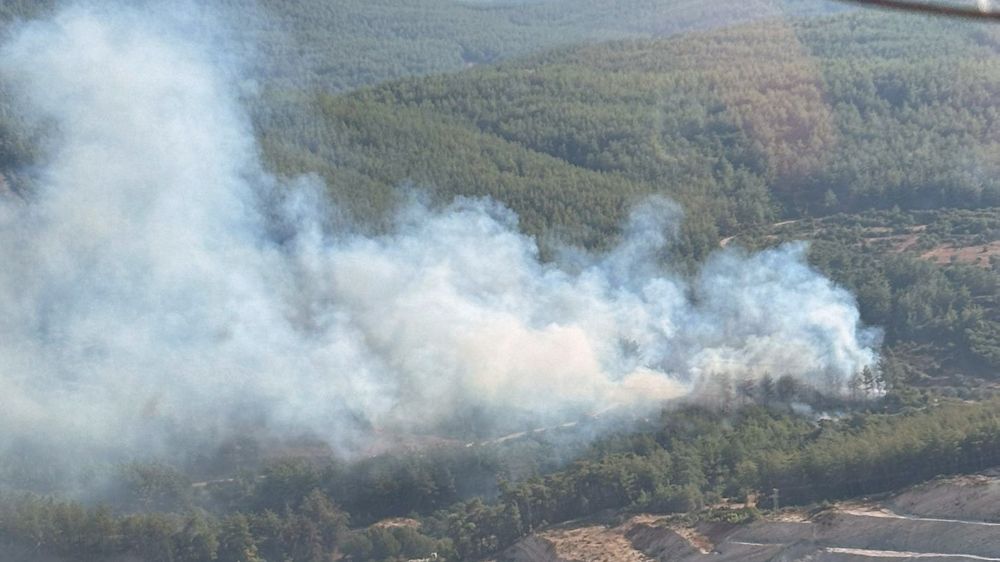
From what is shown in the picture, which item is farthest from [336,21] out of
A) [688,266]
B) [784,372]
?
[784,372]

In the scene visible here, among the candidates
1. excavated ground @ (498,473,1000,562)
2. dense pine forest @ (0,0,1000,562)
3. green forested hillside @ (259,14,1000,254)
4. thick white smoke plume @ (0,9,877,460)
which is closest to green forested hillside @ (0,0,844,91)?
dense pine forest @ (0,0,1000,562)

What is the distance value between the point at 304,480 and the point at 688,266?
20.4 meters

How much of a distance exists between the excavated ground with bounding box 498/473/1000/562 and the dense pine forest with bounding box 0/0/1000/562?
53.7 inches

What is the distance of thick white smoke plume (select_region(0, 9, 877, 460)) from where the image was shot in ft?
167

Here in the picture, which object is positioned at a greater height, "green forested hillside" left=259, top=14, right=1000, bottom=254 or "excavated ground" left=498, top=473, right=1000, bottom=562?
"green forested hillside" left=259, top=14, right=1000, bottom=254

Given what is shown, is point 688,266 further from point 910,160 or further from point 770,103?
point 770,103

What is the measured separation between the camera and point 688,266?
6119 centimetres

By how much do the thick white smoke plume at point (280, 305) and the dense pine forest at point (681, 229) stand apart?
1684 mm

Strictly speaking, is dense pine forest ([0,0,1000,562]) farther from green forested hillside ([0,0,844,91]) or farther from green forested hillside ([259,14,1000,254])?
green forested hillside ([0,0,844,91])

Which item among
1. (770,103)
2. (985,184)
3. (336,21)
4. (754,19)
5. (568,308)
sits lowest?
(568,308)

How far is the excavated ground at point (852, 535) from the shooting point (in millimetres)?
35938

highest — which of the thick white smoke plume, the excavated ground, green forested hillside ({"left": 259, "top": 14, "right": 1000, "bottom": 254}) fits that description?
green forested hillside ({"left": 259, "top": 14, "right": 1000, "bottom": 254})

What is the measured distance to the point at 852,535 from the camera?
121 feet

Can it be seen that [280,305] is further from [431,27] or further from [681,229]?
[431,27]
